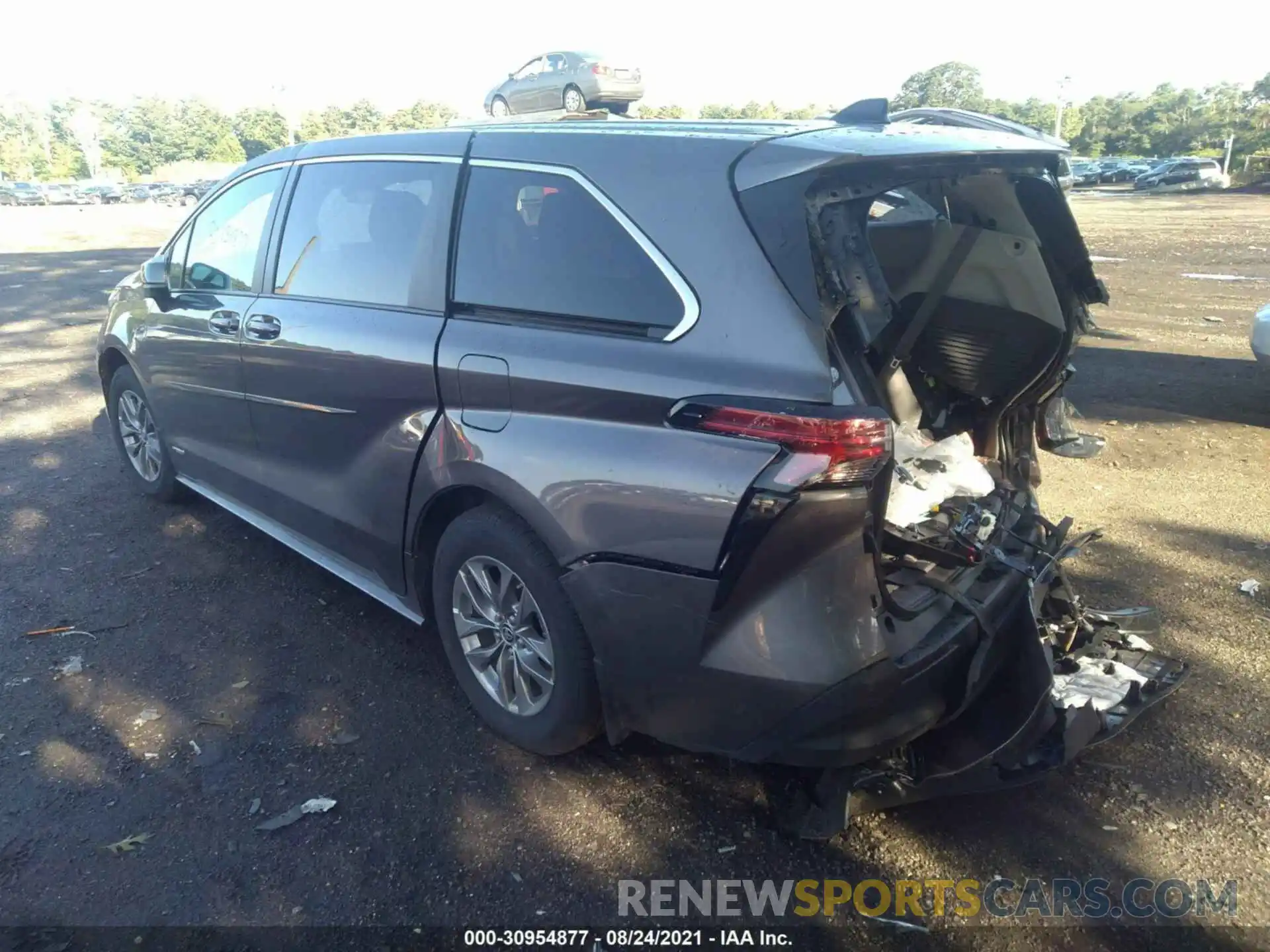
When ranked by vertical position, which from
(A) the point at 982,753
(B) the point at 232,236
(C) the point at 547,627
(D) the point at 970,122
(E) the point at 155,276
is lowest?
(A) the point at 982,753

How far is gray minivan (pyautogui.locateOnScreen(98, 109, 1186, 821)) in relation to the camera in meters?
2.43

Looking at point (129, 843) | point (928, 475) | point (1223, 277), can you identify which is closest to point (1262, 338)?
point (928, 475)

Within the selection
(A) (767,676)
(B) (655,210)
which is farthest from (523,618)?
(B) (655,210)

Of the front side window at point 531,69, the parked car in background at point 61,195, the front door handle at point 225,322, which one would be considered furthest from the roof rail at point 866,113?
the parked car in background at point 61,195

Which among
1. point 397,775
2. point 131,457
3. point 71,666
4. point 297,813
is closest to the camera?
point 297,813

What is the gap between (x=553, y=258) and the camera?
295 cm

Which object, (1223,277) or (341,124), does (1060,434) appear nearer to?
(1223,277)

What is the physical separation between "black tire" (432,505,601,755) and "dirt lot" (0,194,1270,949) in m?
0.13

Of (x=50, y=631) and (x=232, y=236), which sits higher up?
(x=232, y=236)

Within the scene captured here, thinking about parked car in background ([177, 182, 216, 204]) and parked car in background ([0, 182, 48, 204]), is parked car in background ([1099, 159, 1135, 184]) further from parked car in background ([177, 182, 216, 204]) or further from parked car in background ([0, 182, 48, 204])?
parked car in background ([0, 182, 48, 204])

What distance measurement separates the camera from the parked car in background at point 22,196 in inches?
2317

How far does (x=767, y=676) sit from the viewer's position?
2.44 meters

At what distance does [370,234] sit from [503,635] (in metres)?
1.65

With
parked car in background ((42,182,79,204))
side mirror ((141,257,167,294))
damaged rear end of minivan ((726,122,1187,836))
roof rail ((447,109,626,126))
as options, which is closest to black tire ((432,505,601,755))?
damaged rear end of minivan ((726,122,1187,836))
